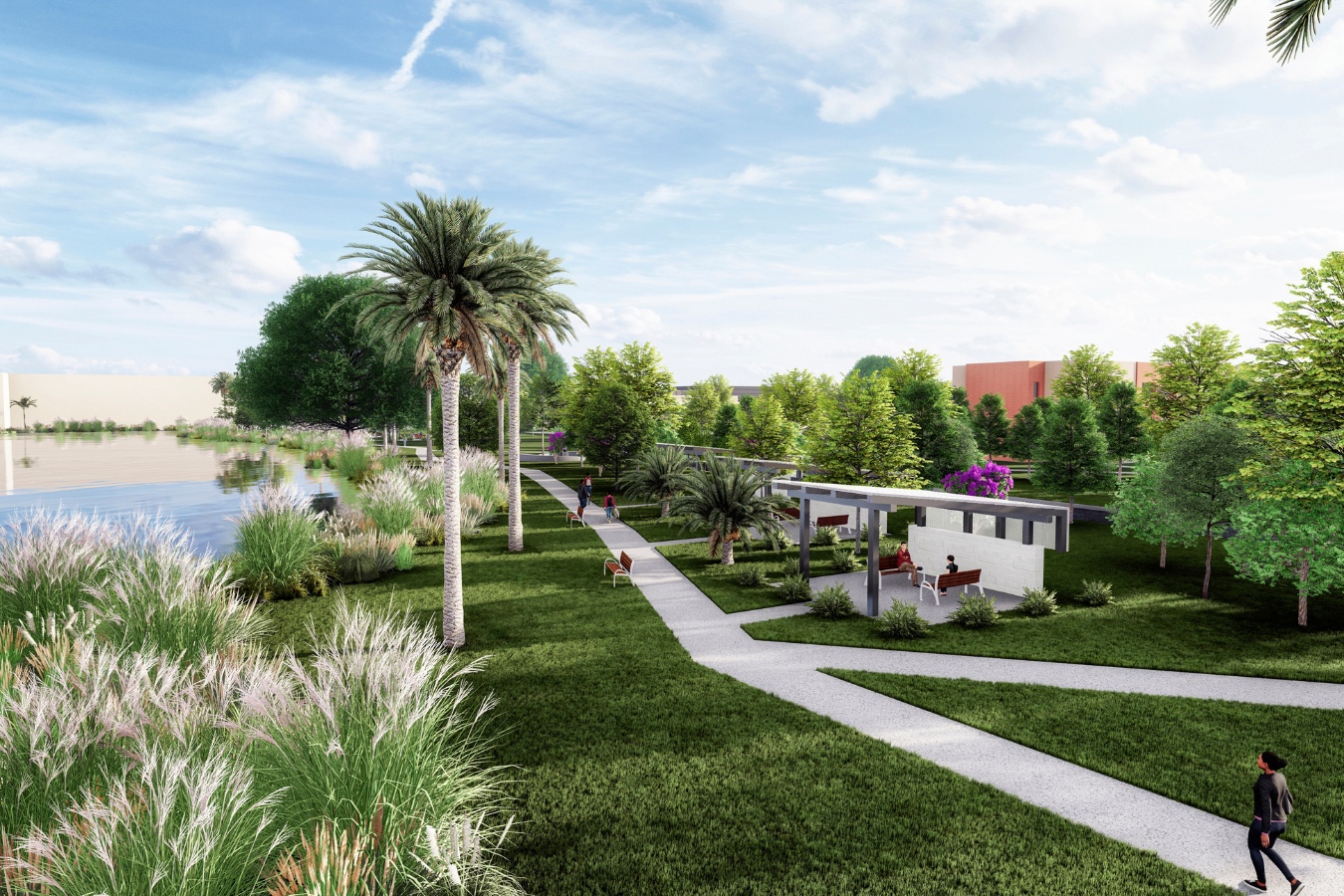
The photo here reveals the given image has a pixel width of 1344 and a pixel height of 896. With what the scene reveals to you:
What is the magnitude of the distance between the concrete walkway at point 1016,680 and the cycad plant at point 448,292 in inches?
216

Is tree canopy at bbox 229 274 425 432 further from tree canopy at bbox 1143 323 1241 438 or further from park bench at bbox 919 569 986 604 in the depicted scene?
tree canopy at bbox 1143 323 1241 438

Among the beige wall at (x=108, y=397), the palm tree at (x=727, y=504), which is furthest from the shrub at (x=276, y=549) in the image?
the beige wall at (x=108, y=397)

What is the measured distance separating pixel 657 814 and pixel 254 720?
417 cm

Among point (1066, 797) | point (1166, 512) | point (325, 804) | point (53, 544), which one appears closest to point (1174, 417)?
point (1166, 512)

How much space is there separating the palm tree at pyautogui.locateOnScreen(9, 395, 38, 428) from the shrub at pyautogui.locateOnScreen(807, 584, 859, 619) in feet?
352

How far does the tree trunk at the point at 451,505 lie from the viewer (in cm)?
1284

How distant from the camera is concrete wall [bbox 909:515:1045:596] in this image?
16.4m

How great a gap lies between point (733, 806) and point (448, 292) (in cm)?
1010

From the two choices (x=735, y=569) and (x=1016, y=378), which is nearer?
(x=735, y=569)

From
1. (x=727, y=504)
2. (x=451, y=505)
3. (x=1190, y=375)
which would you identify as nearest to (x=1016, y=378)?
(x=1190, y=375)

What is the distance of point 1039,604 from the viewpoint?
15.3m

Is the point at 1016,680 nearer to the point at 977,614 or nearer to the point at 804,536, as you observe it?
the point at 977,614

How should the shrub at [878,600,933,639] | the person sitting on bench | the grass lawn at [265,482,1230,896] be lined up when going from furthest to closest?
the person sitting on bench → the shrub at [878,600,933,639] → the grass lawn at [265,482,1230,896]

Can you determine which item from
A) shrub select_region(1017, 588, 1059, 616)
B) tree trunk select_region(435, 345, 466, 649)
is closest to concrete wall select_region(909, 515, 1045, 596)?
shrub select_region(1017, 588, 1059, 616)
